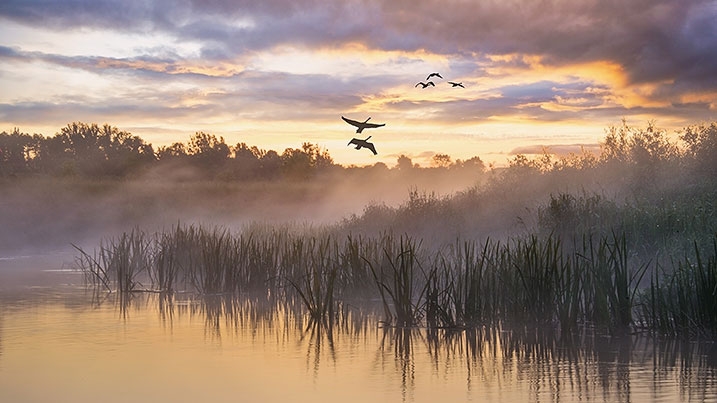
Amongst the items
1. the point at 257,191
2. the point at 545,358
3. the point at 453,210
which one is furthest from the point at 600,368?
the point at 257,191

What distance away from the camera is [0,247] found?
35.5 metres

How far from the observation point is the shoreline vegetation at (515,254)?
11023 millimetres

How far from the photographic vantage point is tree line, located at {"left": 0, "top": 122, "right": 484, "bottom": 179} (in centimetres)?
7119

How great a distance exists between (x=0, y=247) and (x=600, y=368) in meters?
31.1

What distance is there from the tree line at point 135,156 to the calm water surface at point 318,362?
53.6 metres

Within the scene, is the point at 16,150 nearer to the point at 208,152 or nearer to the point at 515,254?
the point at 208,152

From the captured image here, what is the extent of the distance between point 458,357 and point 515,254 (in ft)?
13.4

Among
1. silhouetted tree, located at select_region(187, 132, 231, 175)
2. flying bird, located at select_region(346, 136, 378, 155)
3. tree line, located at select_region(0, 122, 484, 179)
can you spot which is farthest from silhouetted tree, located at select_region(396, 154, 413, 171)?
flying bird, located at select_region(346, 136, 378, 155)

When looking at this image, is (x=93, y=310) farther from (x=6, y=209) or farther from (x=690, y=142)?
(x=6, y=209)

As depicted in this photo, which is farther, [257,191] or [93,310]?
[257,191]

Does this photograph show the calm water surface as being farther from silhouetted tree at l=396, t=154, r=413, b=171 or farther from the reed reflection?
silhouetted tree at l=396, t=154, r=413, b=171

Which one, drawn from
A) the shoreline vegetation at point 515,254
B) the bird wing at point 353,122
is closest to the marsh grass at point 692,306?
the shoreline vegetation at point 515,254

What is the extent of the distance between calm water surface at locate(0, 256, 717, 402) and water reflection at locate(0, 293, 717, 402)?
2cm

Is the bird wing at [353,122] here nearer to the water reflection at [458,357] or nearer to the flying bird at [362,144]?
the flying bird at [362,144]
